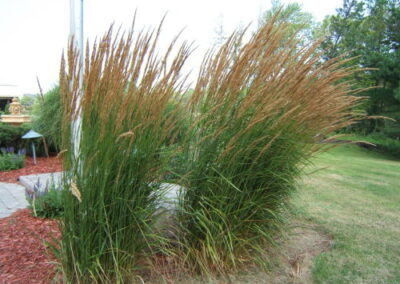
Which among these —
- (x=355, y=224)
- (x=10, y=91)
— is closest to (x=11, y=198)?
(x=355, y=224)

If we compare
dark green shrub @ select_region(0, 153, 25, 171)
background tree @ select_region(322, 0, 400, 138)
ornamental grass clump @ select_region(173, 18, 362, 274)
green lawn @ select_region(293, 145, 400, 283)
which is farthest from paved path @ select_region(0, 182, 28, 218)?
background tree @ select_region(322, 0, 400, 138)

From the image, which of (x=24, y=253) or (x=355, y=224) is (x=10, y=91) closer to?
(x=24, y=253)

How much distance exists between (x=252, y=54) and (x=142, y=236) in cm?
144

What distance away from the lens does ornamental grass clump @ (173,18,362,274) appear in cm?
201

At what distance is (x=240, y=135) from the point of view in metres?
1.99

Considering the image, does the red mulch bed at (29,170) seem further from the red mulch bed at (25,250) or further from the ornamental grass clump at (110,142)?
the ornamental grass clump at (110,142)

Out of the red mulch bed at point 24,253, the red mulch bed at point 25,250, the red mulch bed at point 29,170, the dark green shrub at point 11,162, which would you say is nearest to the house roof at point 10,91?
the red mulch bed at point 29,170

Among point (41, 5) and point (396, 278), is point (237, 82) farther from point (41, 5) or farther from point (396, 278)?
point (41, 5)

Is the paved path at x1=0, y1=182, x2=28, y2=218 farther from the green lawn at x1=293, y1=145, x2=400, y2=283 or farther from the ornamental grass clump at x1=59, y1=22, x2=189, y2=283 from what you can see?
the green lawn at x1=293, y1=145, x2=400, y2=283

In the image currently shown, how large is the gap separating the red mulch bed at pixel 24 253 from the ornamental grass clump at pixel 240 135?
962 mm

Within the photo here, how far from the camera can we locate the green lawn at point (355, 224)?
2.45 meters

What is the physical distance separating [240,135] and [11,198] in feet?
12.6

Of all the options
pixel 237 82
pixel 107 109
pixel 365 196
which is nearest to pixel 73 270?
pixel 107 109

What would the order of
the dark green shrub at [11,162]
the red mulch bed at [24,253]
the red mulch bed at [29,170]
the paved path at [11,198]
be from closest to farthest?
the red mulch bed at [24,253]
the paved path at [11,198]
the red mulch bed at [29,170]
the dark green shrub at [11,162]
